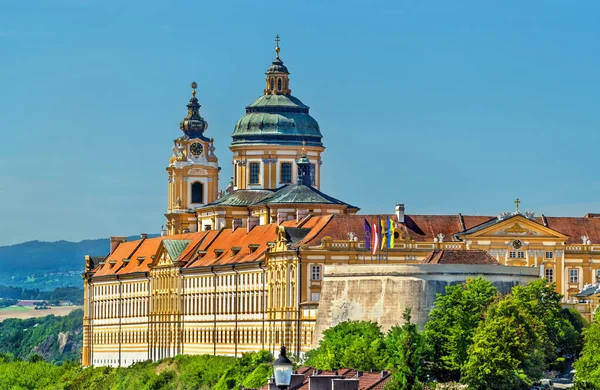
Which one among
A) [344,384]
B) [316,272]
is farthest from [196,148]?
[344,384]

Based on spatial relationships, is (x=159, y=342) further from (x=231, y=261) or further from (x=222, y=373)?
(x=222, y=373)

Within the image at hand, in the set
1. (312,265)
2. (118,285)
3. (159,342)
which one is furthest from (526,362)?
(118,285)

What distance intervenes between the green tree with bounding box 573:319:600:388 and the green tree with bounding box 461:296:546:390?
2.00 metres

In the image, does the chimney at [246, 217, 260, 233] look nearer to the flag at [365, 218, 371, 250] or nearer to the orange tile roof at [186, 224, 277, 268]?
the orange tile roof at [186, 224, 277, 268]

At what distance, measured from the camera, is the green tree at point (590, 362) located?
117 m

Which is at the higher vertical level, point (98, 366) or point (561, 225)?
point (561, 225)

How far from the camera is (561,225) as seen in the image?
166625mm

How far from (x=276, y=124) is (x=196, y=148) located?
1543 centimetres

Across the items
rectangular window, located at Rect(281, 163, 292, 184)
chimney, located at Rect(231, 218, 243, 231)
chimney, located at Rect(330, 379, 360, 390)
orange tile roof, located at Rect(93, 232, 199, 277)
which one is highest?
rectangular window, located at Rect(281, 163, 292, 184)

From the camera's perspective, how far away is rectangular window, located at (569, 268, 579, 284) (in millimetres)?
161125

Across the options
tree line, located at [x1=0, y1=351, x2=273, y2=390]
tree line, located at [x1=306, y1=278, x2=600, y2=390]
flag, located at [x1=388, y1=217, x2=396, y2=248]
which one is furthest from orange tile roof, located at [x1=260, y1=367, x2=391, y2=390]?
flag, located at [x1=388, y1=217, x2=396, y2=248]

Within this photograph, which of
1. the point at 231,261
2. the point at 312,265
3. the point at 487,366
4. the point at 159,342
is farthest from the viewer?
the point at 159,342

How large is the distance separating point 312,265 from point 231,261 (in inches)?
629

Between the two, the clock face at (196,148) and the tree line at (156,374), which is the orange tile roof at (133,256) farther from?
the tree line at (156,374)
